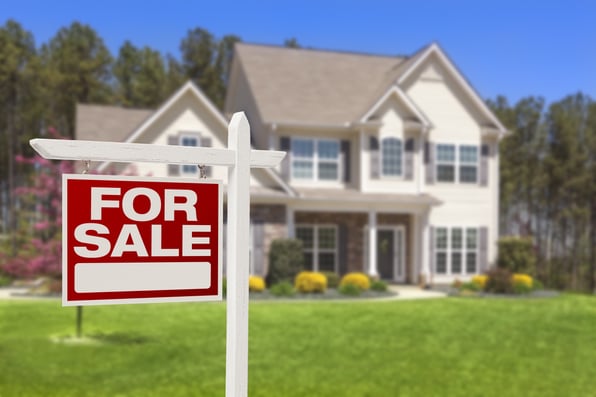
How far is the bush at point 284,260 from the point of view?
21.8m

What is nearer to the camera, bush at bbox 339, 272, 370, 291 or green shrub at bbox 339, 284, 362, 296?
green shrub at bbox 339, 284, 362, 296

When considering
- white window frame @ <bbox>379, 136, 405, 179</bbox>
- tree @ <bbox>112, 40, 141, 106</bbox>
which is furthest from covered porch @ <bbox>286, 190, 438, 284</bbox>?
tree @ <bbox>112, 40, 141, 106</bbox>

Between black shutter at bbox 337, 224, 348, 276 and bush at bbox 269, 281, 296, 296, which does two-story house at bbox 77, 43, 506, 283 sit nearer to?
black shutter at bbox 337, 224, 348, 276

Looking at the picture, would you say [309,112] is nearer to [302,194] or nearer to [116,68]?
[302,194]

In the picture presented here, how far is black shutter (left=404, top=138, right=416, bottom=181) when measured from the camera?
82.3ft

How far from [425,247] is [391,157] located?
3.73 metres

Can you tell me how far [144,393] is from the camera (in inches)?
352

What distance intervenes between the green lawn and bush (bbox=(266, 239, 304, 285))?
4.31 metres

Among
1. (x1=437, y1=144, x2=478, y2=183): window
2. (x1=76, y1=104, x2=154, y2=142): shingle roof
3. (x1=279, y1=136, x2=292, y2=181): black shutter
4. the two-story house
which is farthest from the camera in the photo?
(x1=76, y1=104, x2=154, y2=142): shingle roof

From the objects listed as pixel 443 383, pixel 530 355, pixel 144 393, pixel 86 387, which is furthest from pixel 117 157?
A: pixel 530 355

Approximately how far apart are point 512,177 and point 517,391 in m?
35.7

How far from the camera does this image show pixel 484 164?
26.2 metres

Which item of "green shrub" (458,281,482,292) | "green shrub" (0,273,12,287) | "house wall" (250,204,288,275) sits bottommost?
"green shrub" (0,273,12,287)

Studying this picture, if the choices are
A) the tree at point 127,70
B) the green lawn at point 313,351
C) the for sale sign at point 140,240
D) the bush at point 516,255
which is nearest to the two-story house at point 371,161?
the bush at point 516,255
